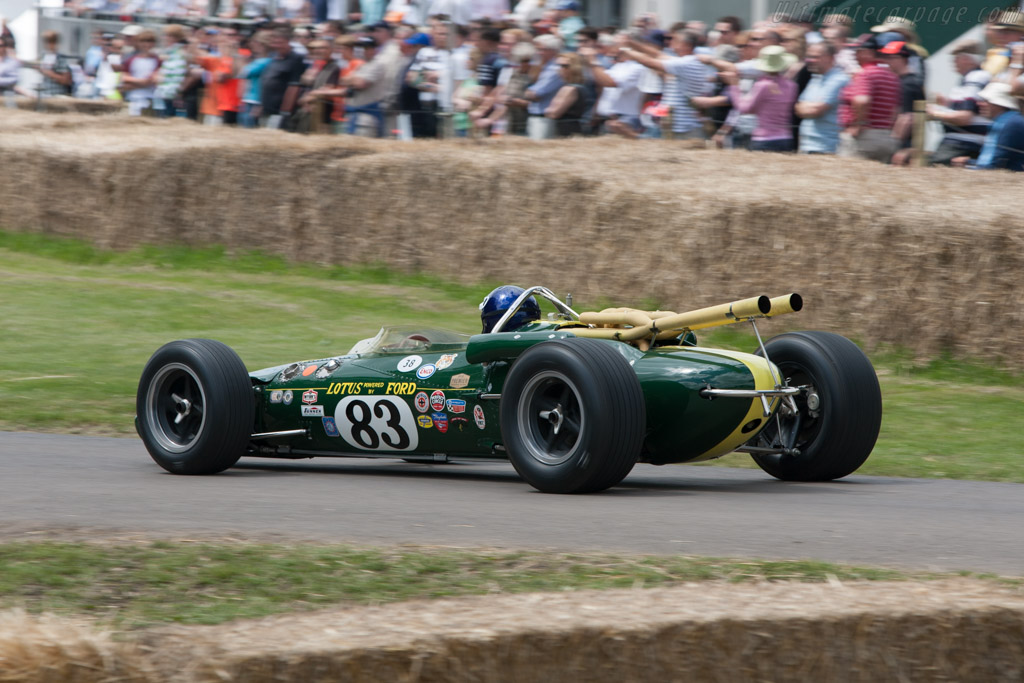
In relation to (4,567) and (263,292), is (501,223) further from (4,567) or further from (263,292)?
(4,567)

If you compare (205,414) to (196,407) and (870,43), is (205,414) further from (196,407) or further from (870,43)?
(870,43)

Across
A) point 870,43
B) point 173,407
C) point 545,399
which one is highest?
point 870,43

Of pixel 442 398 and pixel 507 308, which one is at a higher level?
pixel 507 308

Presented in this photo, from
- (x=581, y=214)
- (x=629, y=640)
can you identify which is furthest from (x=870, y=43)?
(x=629, y=640)

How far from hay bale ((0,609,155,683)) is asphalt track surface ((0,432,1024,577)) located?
176cm

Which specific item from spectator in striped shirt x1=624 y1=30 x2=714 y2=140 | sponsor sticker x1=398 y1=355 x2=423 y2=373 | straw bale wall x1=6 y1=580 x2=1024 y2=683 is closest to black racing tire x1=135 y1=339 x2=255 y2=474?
sponsor sticker x1=398 y1=355 x2=423 y2=373

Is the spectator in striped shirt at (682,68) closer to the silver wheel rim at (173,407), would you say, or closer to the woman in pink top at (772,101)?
the woman in pink top at (772,101)

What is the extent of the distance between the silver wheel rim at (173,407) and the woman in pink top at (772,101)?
7663 mm

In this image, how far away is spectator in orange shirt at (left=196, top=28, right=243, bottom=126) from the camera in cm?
1923

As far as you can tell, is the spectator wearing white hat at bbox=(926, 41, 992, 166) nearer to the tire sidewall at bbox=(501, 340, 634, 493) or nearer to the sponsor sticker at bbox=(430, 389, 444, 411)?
the sponsor sticker at bbox=(430, 389, 444, 411)

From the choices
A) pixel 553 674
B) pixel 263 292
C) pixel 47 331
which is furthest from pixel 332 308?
pixel 553 674

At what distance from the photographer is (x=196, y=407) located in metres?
7.99

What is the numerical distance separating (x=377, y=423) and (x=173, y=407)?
4.31 ft

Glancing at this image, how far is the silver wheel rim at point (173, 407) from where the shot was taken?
7.98 meters
